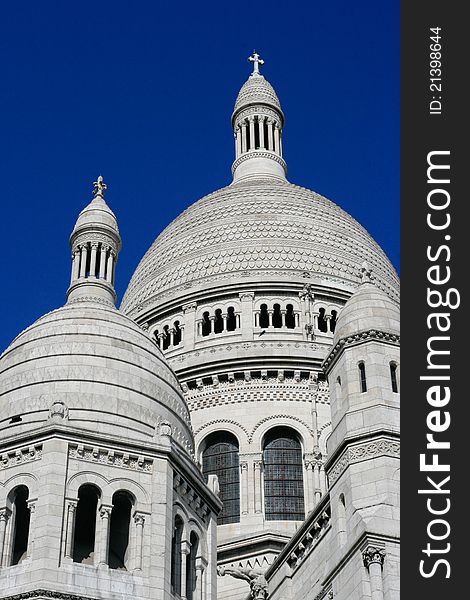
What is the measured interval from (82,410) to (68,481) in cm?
254

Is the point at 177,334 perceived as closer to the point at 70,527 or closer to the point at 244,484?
the point at 244,484

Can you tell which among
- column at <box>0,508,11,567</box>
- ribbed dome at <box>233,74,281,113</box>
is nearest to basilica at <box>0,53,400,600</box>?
column at <box>0,508,11,567</box>

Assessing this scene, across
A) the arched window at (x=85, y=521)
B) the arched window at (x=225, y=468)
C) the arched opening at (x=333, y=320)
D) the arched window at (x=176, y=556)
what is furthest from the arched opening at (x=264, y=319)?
the arched window at (x=85, y=521)

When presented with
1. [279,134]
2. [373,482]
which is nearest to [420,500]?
[373,482]

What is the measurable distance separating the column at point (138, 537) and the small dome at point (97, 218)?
47.5 ft

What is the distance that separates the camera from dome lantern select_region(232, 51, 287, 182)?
2210 inches

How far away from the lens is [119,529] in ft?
88.4

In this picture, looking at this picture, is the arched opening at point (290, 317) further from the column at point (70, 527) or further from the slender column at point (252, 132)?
the column at point (70, 527)

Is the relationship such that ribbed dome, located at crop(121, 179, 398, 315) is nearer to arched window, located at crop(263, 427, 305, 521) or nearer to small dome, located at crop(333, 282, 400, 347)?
arched window, located at crop(263, 427, 305, 521)

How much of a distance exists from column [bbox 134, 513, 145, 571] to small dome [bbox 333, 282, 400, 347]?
19.6 feet

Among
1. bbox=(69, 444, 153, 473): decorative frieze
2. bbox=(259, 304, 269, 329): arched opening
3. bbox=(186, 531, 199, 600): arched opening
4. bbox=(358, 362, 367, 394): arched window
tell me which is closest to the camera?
bbox=(358, 362, 367, 394): arched window

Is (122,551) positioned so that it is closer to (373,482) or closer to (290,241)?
(373,482)

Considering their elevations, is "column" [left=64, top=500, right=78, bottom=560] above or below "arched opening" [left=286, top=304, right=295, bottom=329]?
below

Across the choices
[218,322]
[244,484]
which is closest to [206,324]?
[218,322]
